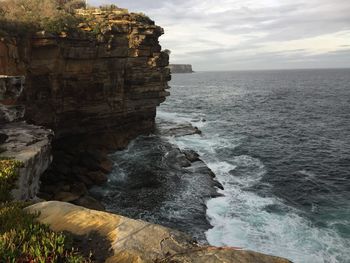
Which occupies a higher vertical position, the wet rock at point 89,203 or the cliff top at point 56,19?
the cliff top at point 56,19

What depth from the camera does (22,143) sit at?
21.4 metres

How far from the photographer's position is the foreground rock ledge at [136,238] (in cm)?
845

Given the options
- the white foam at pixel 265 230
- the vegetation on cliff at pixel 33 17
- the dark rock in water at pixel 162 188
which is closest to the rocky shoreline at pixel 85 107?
the dark rock in water at pixel 162 188

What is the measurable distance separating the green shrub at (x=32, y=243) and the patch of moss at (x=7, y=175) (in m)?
5.71

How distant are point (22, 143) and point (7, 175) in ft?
20.2

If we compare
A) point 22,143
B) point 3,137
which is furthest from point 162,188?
point 3,137

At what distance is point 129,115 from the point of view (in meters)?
45.4

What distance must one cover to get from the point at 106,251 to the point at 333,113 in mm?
68508

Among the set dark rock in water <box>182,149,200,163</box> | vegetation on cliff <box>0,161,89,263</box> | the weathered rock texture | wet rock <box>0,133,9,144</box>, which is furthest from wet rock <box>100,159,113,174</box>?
vegetation on cliff <box>0,161,89,263</box>

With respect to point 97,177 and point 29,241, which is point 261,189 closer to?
point 97,177

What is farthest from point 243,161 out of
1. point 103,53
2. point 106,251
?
point 106,251

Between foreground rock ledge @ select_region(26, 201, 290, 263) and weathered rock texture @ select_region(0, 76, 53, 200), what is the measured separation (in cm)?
691

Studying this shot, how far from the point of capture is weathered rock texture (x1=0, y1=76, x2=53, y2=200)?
18.0m

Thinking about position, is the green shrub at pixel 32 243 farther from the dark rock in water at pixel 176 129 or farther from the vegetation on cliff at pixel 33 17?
the dark rock in water at pixel 176 129
